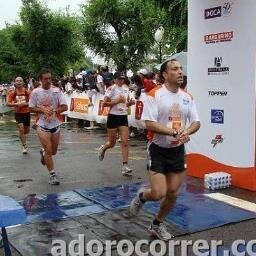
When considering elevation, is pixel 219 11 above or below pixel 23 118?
above

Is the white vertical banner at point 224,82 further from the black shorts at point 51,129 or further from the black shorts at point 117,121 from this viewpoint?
the black shorts at point 51,129

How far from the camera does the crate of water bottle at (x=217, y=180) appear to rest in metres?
7.75

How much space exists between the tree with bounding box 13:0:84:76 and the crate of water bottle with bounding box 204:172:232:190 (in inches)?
945

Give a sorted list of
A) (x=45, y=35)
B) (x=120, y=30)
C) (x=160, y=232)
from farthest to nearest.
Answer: (x=120, y=30) < (x=45, y=35) < (x=160, y=232)

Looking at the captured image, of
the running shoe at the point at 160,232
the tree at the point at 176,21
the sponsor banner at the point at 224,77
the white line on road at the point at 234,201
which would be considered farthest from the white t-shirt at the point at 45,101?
the tree at the point at 176,21

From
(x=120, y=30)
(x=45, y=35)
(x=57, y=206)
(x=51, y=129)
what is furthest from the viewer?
(x=120, y=30)

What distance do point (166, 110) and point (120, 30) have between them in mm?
26575

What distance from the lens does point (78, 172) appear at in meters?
9.55

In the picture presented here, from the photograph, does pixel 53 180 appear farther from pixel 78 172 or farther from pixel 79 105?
pixel 79 105

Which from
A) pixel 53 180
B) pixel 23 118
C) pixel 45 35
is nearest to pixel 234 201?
pixel 53 180

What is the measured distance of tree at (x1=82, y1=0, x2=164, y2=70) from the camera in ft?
99.1

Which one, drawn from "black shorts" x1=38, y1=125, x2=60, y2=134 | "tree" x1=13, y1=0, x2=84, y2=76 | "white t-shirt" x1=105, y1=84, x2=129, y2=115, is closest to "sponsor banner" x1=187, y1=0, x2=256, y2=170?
"white t-shirt" x1=105, y1=84, x2=129, y2=115

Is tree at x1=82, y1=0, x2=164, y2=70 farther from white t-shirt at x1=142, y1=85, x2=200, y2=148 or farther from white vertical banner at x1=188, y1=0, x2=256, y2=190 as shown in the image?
white t-shirt at x1=142, y1=85, x2=200, y2=148

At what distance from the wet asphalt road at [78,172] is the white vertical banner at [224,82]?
53cm
